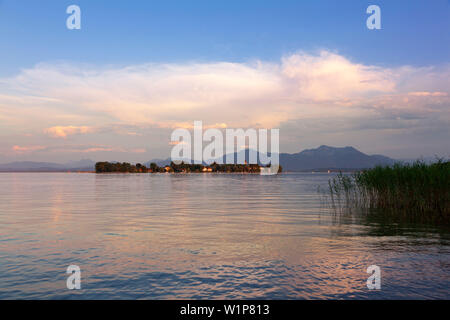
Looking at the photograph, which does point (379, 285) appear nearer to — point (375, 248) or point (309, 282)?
point (309, 282)

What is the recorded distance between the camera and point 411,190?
110 feet

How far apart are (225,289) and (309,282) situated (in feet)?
10.5

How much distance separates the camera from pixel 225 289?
12789 millimetres

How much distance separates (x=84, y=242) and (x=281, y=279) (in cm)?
1266

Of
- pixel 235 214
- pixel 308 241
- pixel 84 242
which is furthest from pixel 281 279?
pixel 235 214

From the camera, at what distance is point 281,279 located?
14.0 metres

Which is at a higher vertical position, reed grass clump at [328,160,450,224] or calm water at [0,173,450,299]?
reed grass clump at [328,160,450,224]

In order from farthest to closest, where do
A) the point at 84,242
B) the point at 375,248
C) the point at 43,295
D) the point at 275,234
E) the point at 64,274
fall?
the point at 275,234
the point at 84,242
the point at 375,248
the point at 64,274
the point at 43,295

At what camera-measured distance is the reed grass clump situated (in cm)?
3017

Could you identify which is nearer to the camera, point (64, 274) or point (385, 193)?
point (64, 274)

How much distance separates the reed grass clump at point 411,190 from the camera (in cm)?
3017

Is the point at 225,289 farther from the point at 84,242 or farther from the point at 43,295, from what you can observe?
the point at 84,242
